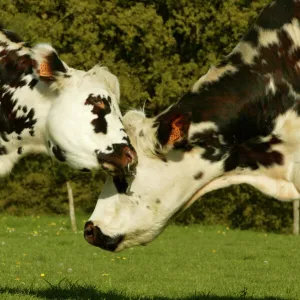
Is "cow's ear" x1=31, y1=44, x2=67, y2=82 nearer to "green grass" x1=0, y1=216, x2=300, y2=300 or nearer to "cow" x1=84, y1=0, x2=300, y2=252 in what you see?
"cow" x1=84, y1=0, x2=300, y2=252

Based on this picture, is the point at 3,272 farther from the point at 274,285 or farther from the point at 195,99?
the point at 195,99

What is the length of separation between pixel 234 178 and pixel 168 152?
0.62 meters

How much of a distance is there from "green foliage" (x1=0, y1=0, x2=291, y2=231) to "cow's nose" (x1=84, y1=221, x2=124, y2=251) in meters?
19.1

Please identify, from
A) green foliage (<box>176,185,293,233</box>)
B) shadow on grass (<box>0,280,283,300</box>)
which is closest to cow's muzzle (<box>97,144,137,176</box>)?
shadow on grass (<box>0,280,283,300</box>)

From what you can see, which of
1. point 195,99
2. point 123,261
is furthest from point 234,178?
point 123,261

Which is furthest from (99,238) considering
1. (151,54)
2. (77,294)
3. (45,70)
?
(151,54)

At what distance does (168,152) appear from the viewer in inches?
270

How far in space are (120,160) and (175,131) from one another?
0.67 meters

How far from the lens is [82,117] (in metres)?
7.52

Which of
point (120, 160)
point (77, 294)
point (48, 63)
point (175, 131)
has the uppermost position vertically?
point (48, 63)

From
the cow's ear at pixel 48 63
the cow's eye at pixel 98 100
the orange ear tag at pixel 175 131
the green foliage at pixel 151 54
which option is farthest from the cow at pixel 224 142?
the green foliage at pixel 151 54

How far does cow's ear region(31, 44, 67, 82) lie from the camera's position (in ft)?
25.2

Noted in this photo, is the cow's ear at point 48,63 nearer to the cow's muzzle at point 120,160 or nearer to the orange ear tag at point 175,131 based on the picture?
the cow's muzzle at point 120,160

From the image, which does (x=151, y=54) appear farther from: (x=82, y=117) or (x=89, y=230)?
(x=89, y=230)
